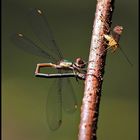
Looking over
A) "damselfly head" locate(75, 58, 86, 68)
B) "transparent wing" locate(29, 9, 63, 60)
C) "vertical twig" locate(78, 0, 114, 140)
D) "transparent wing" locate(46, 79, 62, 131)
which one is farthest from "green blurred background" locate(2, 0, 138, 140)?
"vertical twig" locate(78, 0, 114, 140)

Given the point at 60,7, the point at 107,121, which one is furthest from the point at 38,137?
the point at 60,7

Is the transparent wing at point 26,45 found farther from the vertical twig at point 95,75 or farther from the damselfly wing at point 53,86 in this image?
the vertical twig at point 95,75

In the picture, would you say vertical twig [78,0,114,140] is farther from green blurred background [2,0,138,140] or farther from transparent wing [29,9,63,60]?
green blurred background [2,0,138,140]

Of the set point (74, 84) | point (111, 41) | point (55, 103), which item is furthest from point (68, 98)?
point (74, 84)

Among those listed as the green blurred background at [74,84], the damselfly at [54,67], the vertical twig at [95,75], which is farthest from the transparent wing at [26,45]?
the green blurred background at [74,84]

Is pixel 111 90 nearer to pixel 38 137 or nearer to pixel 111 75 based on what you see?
pixel 111 75

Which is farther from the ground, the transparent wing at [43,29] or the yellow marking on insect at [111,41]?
the transparent wing at [43,29]
